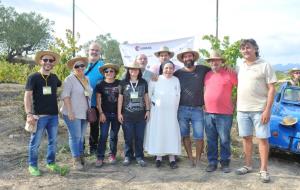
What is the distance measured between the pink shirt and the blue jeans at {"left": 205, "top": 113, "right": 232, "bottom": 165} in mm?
127

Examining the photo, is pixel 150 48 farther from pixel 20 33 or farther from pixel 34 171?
pixel 20 33

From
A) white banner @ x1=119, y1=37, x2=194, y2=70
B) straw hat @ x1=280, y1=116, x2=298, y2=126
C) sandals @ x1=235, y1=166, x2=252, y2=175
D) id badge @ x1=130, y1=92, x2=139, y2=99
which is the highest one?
white banner @ x1=119, y1=37, x2=194, y2=70

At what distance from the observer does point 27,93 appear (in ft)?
18.5

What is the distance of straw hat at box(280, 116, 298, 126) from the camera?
6861mm

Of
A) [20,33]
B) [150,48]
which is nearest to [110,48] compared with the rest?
[20,33]

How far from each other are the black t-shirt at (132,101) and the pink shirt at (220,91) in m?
1.07

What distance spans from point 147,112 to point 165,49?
1.12m

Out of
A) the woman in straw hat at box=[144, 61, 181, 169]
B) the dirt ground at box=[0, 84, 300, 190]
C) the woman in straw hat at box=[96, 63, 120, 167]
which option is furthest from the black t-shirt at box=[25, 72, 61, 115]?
the woman in straw hat at box=[144, 61, 181, 169]

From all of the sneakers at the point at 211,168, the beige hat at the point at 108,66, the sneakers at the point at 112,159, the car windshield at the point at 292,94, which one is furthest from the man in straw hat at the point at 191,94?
the car windshield at the point at 292,94

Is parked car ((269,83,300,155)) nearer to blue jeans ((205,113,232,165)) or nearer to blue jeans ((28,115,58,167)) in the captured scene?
blue jeans ((205,113,232,165))

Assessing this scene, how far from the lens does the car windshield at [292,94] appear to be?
7.79m

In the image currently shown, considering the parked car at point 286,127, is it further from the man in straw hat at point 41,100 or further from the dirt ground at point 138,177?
the man in straw hat at point 41,100

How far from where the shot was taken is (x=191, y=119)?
6477 millimetres

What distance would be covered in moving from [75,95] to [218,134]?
2.45 metres
